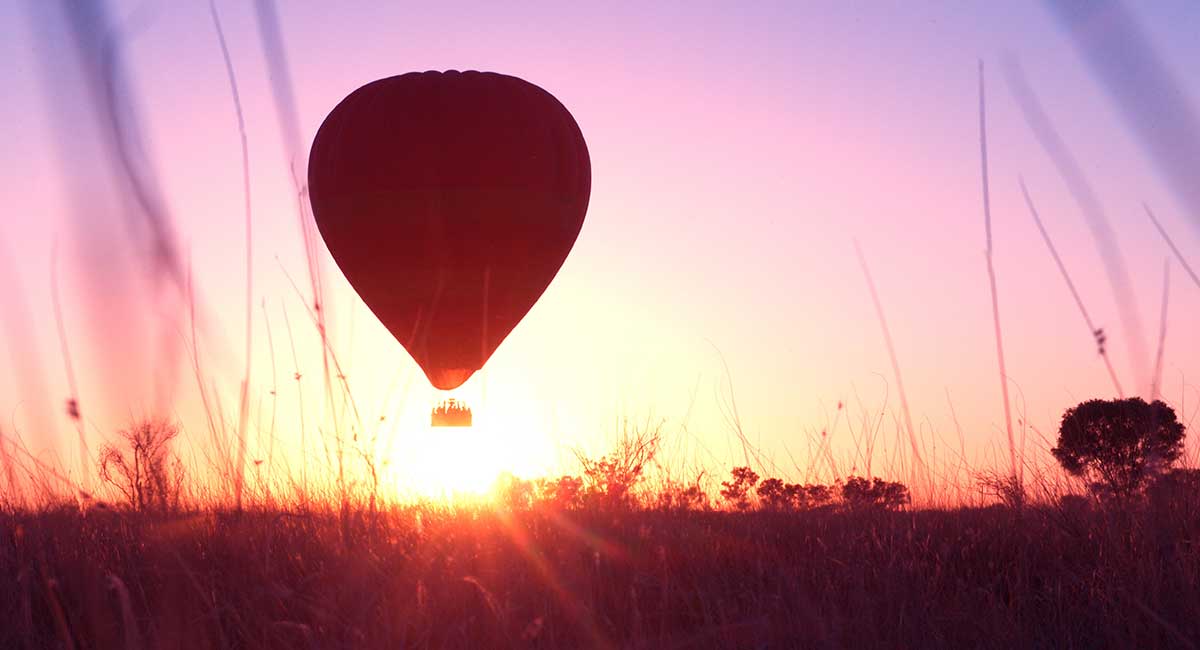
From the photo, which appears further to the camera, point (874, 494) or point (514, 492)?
point (514, 492)

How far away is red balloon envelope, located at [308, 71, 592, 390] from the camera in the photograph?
12.6m

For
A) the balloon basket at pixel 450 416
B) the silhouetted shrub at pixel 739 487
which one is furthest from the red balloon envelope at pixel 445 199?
the silhouetted shrub at pixel 739 487

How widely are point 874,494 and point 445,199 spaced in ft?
24.8

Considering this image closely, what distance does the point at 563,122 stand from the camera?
13.3m

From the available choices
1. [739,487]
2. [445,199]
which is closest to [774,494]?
[739,487]

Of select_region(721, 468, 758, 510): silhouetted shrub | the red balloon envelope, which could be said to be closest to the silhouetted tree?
select_region(721, 468, 758, 510): silhouetted shrub

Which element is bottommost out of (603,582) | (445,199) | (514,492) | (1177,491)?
(603,582)

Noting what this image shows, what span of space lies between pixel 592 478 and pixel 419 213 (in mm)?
5281

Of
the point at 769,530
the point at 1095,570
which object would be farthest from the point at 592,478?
the point at 1095,570

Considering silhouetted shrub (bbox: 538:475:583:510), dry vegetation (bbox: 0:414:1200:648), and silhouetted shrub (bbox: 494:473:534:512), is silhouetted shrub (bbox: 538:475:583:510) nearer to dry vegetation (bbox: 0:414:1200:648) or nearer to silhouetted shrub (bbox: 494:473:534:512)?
silhouetted shrub (bbox: 494:473:534:512)

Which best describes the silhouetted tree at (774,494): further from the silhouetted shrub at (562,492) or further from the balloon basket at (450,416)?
the balloon basket at (450,416)

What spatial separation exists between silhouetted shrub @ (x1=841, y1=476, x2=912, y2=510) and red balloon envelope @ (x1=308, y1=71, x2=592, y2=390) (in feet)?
21.4

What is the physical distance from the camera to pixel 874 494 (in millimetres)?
6480

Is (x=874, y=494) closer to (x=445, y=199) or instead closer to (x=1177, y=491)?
(x=1177, y=491)
